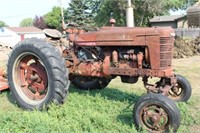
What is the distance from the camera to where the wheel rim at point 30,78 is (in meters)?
5.88

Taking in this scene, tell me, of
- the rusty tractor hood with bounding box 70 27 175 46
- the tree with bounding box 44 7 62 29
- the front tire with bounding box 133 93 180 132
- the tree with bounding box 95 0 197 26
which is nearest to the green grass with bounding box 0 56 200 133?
the front tire with bounding box 133 93 180 132

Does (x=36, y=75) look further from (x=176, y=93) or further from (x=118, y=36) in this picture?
(x=176, y=93)

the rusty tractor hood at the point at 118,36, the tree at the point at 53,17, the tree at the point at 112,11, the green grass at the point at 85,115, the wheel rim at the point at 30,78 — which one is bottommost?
the green grass at the point at 85,115

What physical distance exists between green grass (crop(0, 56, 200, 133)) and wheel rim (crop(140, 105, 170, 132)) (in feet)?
0.70

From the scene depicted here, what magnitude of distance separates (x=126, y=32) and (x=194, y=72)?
487 centimetres

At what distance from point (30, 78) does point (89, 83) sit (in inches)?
56.9

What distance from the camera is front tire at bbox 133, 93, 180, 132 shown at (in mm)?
4414

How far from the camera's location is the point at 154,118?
4496mm

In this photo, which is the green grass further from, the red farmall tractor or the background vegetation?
the background vegetation

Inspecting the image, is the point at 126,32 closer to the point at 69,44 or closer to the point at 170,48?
the point at 170,48

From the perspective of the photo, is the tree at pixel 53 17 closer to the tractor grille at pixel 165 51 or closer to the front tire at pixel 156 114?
the tractor grille at pixel 165 51

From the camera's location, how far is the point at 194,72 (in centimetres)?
945

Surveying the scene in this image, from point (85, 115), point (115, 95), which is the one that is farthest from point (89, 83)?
point (85, 115)

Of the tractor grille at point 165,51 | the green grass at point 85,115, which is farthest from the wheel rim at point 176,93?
the tractor grille at point 165,51
